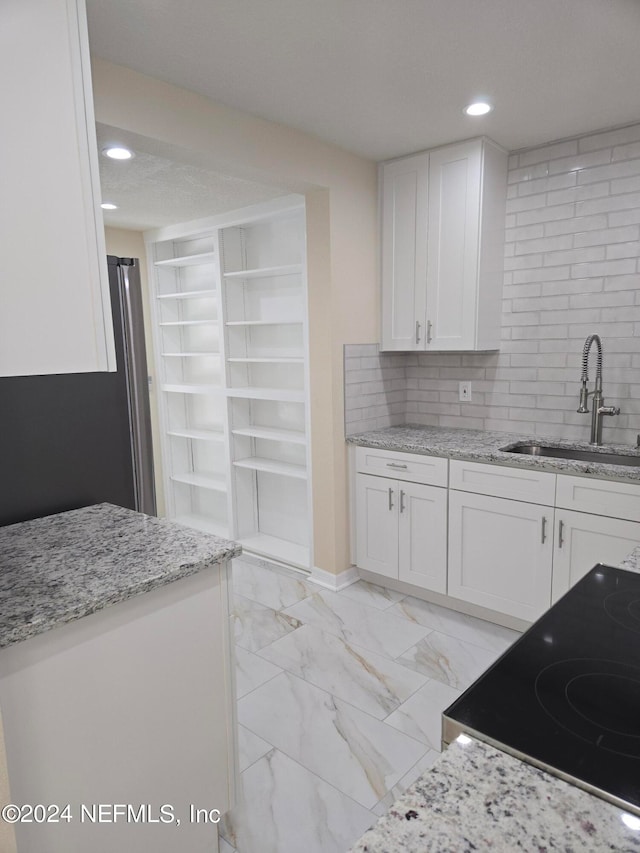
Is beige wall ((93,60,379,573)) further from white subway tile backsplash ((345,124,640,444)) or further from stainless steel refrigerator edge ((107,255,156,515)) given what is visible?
stainless steel refrigerator edge ((107,255,156,515))

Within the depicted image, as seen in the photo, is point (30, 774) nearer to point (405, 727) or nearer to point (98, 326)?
point (98, 326)

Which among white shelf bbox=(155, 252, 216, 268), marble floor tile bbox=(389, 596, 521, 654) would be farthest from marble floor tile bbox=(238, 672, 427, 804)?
white shelf bbox=(155, 252, 216, 268)

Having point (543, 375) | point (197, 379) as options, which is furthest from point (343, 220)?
point (197, 379)

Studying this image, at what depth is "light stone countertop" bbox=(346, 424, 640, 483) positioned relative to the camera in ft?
8.09

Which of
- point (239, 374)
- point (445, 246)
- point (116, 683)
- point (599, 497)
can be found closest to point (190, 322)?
point (239, 374)

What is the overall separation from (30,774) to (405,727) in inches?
56.4

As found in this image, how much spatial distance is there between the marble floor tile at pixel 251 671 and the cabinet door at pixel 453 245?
1.94 meters

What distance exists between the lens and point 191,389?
4.52m

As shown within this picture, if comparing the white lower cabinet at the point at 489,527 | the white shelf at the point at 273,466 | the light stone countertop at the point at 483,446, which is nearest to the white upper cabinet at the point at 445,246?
the light stone countertop at the point at 483,446

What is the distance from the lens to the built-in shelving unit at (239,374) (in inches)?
151

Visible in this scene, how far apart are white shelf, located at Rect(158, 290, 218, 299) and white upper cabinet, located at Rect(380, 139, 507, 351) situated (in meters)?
1.49

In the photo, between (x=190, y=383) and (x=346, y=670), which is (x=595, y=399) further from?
(x=190, y=383)

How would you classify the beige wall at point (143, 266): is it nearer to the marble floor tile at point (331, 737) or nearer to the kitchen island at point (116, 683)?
the marble floor tile at point (331, 737)

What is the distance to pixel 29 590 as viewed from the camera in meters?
1.32
